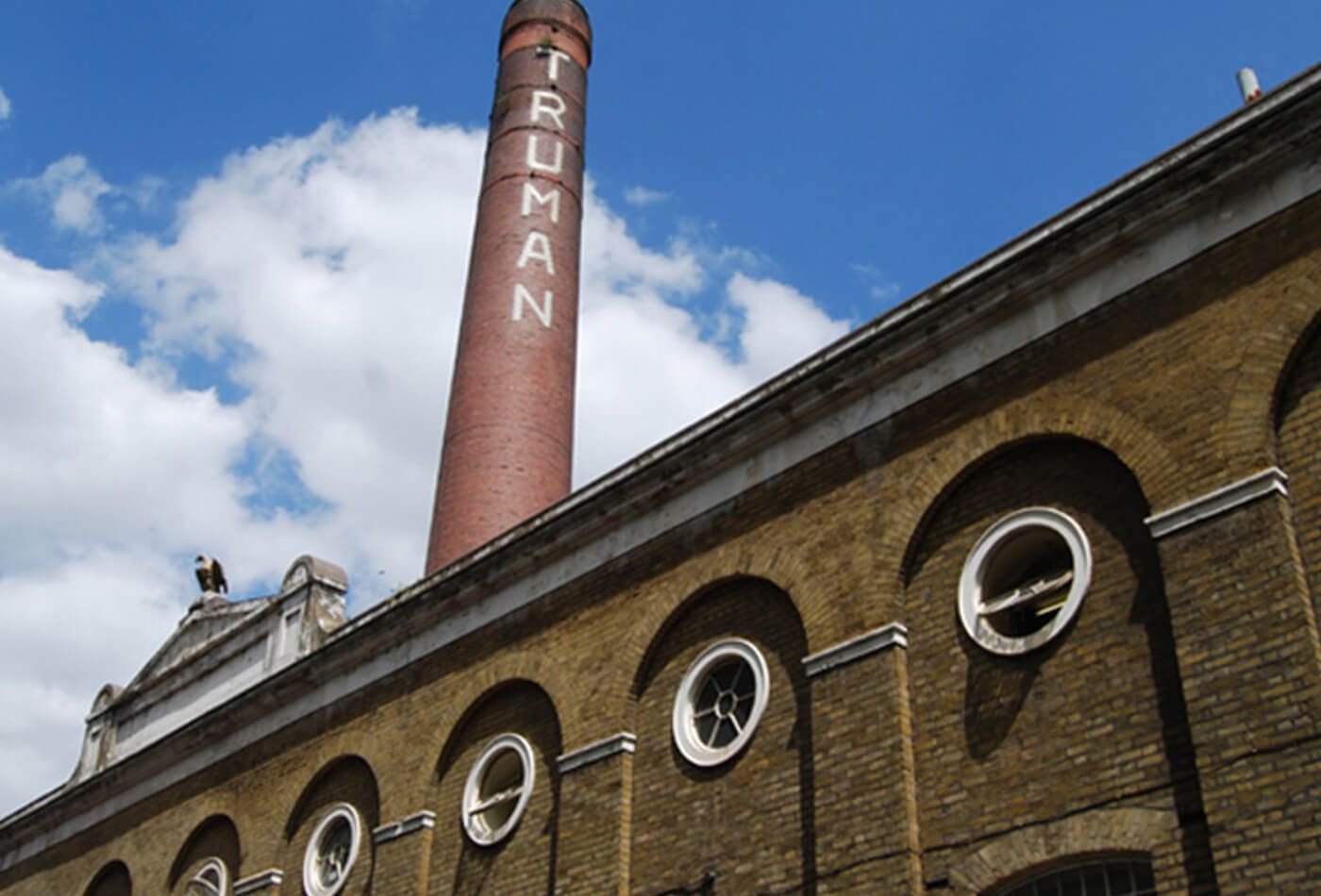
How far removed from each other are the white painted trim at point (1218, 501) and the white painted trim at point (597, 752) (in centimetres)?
554

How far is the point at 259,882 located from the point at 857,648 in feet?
30.8

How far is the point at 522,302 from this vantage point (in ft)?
84.4

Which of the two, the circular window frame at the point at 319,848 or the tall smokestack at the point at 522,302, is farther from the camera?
the tall smokestack at the point at 522,302

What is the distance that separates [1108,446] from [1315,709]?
102 inches

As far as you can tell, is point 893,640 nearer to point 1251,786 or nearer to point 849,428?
point 849,428

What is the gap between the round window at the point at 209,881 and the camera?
738 inches

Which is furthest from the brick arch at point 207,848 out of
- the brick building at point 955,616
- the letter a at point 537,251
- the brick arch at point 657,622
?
the letter a at point 537,251

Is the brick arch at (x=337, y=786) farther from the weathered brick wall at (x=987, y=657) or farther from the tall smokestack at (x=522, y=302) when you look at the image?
the tall smokestack at (x=522, y=302)

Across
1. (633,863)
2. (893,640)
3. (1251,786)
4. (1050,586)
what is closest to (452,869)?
(633,863)

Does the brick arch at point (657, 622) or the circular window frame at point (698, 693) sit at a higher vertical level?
the brick arch at point (657, 622)

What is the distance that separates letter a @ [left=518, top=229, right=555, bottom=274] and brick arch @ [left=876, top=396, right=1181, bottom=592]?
49.3 ft

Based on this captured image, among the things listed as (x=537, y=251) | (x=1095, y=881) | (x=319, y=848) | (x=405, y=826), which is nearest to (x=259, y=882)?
(x=319, y=848)

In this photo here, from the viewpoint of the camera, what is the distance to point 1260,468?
995cm

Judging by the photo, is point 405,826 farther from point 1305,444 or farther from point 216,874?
point 1305,444
